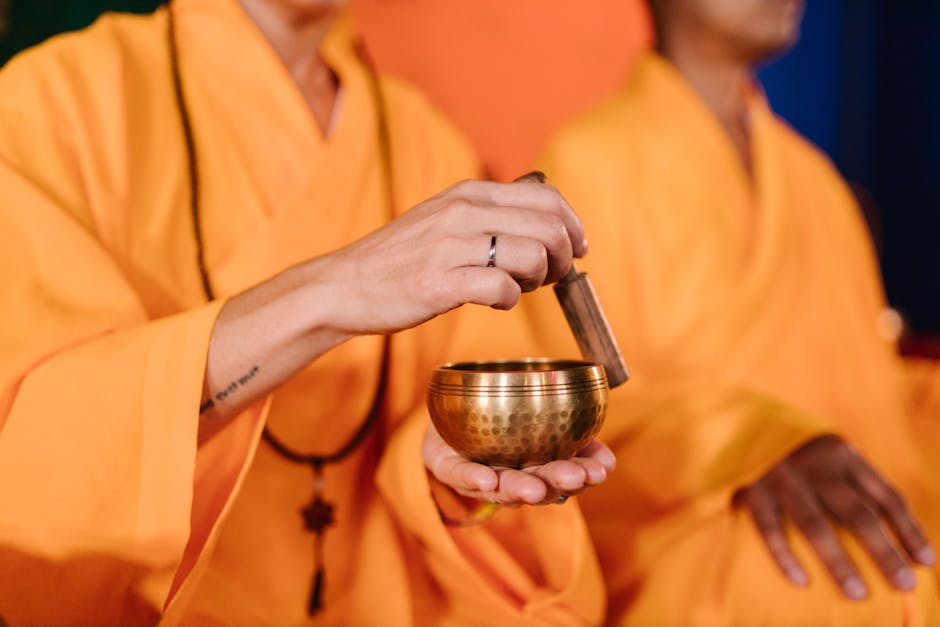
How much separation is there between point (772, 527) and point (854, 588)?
0.12m

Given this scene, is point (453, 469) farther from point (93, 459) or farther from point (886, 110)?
point (886, 110)

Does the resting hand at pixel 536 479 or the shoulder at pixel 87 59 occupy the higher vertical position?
the shoulder at pixel 87 59

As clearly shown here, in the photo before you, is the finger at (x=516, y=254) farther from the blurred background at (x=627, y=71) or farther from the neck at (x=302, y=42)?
the blurred background at (x=627, y=71)

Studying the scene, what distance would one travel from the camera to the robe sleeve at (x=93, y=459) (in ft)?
2.64

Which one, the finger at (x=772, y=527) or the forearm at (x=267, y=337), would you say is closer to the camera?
the forearm at (x=267, y=337)

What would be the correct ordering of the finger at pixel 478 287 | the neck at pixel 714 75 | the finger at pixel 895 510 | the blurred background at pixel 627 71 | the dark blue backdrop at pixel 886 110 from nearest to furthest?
1. the finger at pixel 478 287
2. the finger at pixel 895 510
3. the neck at pixel 714 75
4. the blurred background at pixel 627 71
5. the dark blue backdrop at pixel 886 110

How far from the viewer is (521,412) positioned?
0.74 meters

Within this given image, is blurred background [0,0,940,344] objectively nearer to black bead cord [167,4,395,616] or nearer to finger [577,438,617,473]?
black bead cord [167,4,395,616]

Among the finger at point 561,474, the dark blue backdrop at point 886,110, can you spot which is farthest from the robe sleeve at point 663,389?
the dark blue backdrop at point 886,110

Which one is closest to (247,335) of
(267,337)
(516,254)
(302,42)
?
(267,337)

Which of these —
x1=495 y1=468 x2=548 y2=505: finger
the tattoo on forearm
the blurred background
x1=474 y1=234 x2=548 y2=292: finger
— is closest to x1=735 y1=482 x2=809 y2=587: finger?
x1=495 y1=468 x2=548 y2=505: finger

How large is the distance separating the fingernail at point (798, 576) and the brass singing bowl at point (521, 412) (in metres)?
0.44

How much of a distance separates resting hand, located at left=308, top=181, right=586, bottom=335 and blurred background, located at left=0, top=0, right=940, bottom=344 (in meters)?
0.69

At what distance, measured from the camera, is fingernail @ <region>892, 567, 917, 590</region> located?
3.41 ft
